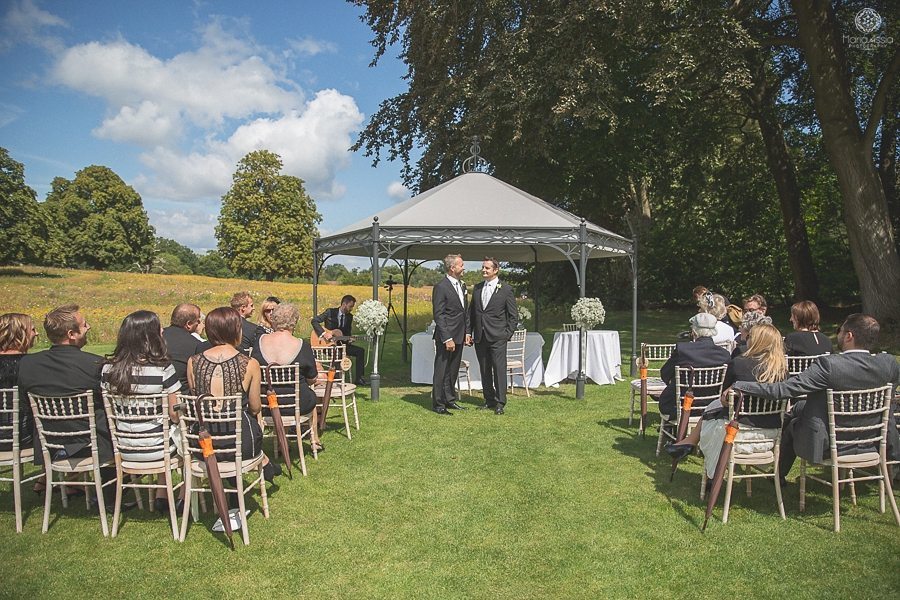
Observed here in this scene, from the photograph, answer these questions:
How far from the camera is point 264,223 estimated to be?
44.3 metres

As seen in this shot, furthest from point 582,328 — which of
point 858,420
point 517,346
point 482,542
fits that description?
point 482,542

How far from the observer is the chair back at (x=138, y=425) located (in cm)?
407

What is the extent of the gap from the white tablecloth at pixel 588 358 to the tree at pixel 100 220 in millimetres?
41740

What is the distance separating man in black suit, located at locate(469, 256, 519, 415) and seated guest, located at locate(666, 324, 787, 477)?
337cm

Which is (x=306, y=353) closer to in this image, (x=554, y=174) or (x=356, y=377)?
(x=356, y=377)

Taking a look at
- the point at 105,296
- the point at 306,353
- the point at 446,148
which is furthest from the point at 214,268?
the point at 306,353

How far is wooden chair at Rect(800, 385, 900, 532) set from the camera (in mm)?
4156

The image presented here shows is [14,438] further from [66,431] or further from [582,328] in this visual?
[582,328]

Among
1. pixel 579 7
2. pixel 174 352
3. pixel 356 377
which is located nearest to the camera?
pixel 174 352

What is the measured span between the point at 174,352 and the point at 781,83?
1634cm

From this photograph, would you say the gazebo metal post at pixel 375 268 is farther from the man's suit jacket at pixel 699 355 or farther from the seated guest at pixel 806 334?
the seated guest at pixel 806 334

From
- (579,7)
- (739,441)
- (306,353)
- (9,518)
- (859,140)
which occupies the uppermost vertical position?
(579,7)

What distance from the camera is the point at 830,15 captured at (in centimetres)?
1202

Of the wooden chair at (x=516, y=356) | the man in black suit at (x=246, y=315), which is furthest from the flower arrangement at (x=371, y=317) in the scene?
the man in black suit at (x=246, y=315)
